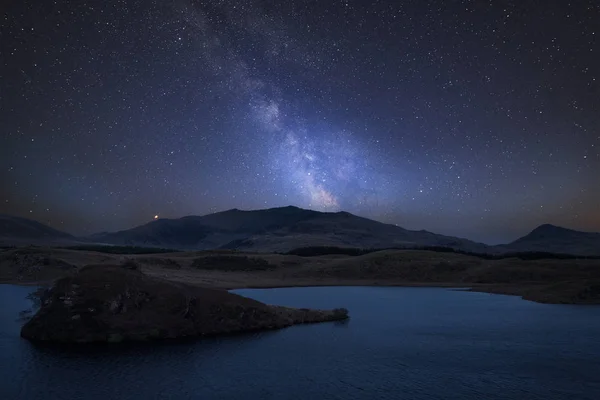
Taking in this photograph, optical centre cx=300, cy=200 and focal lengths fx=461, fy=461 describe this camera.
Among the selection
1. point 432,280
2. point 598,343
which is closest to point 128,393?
point 598,343

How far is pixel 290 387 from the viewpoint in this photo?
1027 inches

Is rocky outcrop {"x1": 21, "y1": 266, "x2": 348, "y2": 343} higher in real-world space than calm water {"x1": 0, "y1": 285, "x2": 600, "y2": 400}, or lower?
higher

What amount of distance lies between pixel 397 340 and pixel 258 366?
14445 millimetres

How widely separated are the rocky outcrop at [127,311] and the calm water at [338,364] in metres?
2.17

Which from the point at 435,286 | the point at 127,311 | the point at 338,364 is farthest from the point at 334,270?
the point at 338,364

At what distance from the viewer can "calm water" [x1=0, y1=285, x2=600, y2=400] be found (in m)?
25.2

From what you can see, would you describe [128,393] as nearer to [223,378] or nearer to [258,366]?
[223,378]

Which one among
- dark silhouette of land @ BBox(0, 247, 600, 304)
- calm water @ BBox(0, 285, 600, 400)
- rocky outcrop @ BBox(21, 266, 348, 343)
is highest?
dark silhouette of land @ BBox(0, 247, 600, 304)

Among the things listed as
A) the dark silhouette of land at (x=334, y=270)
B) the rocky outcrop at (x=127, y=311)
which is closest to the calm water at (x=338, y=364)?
the rocky outcrop at (x=127, y=311)

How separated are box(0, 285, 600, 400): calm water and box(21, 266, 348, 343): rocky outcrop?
7.12 feet

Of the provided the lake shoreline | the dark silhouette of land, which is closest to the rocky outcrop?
the lake shoreline

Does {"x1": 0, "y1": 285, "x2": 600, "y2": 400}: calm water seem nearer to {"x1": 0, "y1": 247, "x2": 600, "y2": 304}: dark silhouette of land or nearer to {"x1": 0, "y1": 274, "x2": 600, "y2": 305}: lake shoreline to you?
{"x1": 0, "y1": 274, "x2": 600, "y2": 305}: lake shoreline

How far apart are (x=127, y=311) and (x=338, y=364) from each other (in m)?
17.8

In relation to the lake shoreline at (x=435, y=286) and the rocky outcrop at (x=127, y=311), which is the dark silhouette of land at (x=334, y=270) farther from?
the rocky outcrop at (x=127, y=311)
